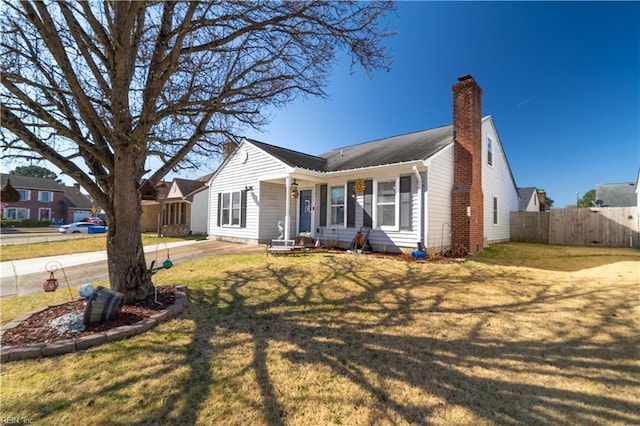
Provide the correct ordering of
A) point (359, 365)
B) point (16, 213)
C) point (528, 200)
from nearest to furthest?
point (359, 365), point (528, 200), point (16, 213)

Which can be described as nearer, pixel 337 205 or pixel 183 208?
pixel 337 205

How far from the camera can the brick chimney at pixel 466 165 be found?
33.1ft

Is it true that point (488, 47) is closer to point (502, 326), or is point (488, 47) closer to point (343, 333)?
point (502, 326)

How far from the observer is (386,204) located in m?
10.1

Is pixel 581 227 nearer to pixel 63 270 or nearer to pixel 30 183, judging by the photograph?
pixel 63 270

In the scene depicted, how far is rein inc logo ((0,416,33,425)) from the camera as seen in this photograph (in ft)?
6.76

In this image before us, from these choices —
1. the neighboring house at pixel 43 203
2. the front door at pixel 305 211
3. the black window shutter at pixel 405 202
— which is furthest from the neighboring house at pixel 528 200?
the neighboring house at pixel 43 203

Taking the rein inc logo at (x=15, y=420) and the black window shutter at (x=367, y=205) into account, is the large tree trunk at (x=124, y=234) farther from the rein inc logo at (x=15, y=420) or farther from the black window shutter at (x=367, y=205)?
the black window shutter at (x=367, y=205)

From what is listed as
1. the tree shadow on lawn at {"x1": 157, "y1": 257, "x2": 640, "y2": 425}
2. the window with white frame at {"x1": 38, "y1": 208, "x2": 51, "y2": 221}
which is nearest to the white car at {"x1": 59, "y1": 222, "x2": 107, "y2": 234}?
the window with white frame at {"x1": 38, "y1": 208, "x2": 51, "y2": 221}

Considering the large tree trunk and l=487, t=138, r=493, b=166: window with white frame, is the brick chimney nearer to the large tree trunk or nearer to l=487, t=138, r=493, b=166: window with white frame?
l=487, t=138, r=493, b=166: window with white frame

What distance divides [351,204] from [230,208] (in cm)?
687

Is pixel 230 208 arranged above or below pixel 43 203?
below

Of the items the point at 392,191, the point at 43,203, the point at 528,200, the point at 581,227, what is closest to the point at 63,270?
the point at 392,191

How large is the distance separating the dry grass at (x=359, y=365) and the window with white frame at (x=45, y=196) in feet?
173
